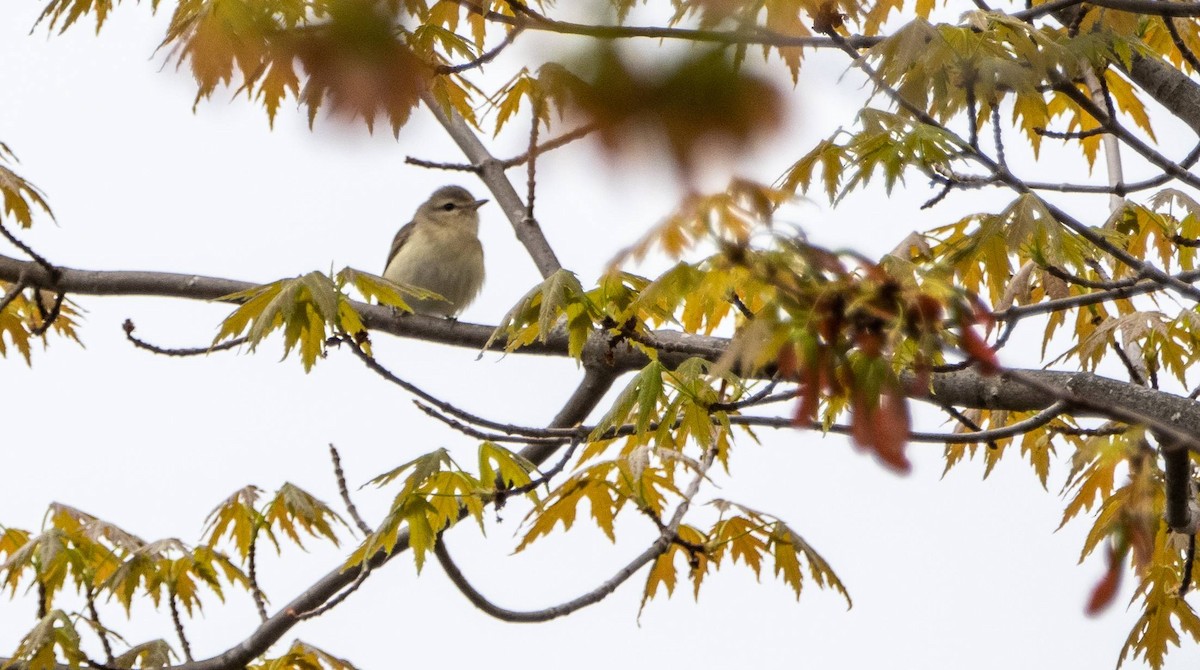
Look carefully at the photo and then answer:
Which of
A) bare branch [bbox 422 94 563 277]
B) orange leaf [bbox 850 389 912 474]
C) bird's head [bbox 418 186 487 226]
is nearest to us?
orange leaf [bbox 850 389 912 474]

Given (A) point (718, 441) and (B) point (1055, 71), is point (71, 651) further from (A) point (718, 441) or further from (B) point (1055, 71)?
(B) point (1055, 71)

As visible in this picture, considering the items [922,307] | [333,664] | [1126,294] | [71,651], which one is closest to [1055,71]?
[1126,294]

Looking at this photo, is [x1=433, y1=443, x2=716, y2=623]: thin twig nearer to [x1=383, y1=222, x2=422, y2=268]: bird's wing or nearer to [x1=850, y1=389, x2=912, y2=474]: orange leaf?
[x1=850, y1=389, x2=912, y2=474]: orange leaf

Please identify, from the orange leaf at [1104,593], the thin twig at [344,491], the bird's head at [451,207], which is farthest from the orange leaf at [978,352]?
the bird's head at [451,207]

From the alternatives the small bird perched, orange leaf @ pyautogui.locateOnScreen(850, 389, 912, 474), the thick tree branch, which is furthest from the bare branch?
orange leaf @ pyautogui.locateOnScreen(850, 389, 912, 474)

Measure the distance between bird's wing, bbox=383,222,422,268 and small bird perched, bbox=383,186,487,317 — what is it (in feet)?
0.10

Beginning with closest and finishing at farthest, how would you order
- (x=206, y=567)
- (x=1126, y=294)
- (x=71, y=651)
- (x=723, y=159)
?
(x=723, y=159), (x=1126, y=294), (x=71, y=651), (x=206, y=567)

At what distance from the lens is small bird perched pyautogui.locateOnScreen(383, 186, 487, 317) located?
7.94 meters

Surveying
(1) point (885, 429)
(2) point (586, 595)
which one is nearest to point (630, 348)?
(2) point (586, 595)

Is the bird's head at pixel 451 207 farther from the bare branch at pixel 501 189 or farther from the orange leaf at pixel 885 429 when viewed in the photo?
the orange leaf at pixel 885 429

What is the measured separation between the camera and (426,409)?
373 cm

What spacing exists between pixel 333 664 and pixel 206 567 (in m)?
0.69

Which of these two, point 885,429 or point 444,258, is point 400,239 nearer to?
point 444,258

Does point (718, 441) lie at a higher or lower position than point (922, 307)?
higher
